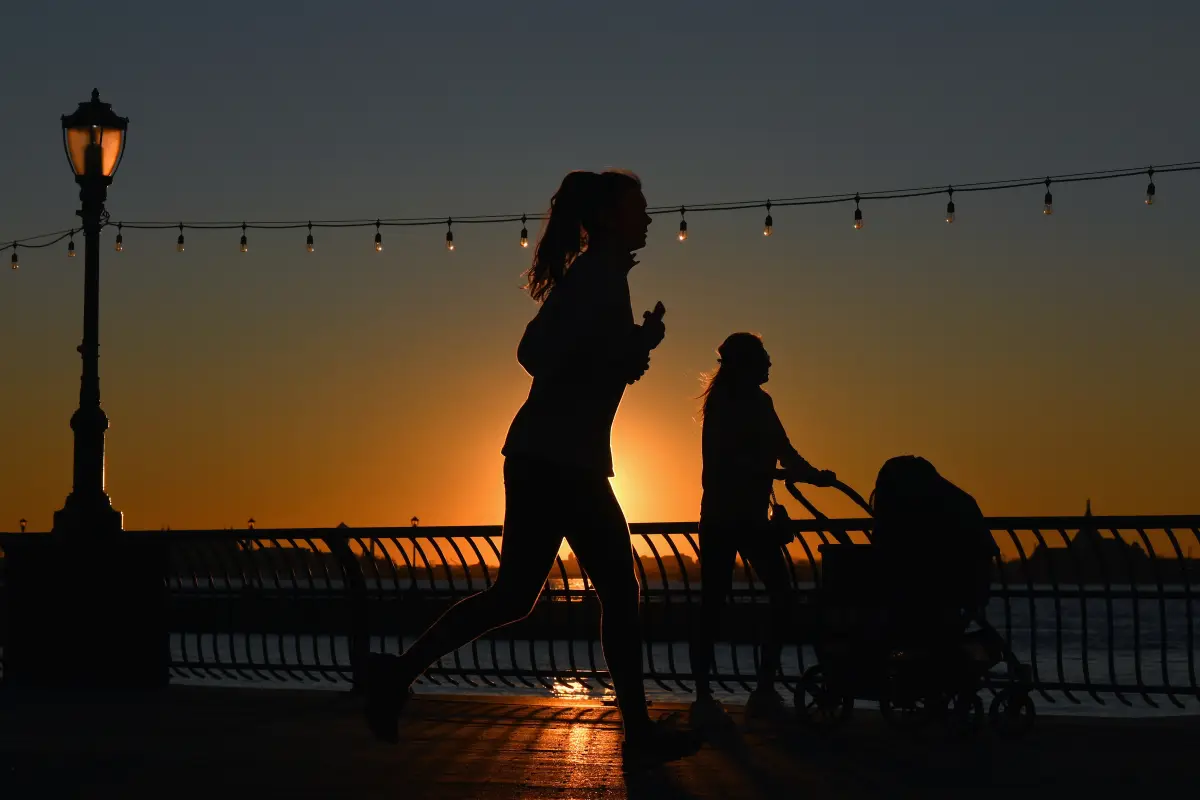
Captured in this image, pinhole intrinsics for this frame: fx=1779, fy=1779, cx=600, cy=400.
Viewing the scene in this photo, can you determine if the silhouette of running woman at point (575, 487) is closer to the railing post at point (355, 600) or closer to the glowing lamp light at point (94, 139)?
the railing post at point (355, 600)

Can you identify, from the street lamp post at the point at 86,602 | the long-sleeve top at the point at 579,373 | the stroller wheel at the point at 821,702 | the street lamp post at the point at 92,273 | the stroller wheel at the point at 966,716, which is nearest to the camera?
the long-sleeve top at the point at 579,373

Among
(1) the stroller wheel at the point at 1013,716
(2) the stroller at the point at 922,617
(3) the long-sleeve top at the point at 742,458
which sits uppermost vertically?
(3) the long-sleeve top at the point at 742,458

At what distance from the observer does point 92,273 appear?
12.7 meters

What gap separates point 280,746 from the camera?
25.7 feet

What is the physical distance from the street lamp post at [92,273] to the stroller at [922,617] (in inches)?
241

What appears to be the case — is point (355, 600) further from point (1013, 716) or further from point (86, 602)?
point (1013, 716)

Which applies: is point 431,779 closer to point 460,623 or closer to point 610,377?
point 460,623

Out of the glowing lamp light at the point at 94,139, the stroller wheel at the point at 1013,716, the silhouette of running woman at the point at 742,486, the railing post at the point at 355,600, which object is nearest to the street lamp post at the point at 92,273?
the glowing lamp light at the point at 94,139

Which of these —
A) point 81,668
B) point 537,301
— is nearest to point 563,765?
point 537,301

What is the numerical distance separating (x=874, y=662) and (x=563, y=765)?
188cm

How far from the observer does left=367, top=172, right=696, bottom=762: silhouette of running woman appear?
655cm

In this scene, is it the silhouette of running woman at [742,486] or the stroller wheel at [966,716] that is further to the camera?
the silhouette of running woman at [742,486]

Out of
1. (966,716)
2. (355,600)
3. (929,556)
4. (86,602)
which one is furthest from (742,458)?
(86,602)

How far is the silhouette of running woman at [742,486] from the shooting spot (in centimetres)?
901
